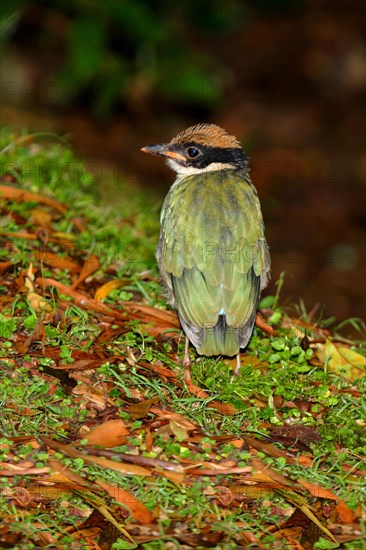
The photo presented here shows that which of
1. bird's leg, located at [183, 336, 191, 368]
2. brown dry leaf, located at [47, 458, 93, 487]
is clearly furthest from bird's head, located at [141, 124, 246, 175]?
brown dry leaf, located at [47, 458, 93, 487]

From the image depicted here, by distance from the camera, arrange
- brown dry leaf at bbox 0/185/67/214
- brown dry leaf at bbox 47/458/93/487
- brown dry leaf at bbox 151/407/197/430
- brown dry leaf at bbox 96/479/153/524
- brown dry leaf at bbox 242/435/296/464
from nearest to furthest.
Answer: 1. brown dry leaf at bbox 96/479/153/524
2. brown dry leaf at bbox 47/458/93/487
3. brown dry leaf at bbox 242/435/296/464
4. brown dry leaf at bbox 151/407/197/430
5. brown dry leaf at bbox 0/185/67/214

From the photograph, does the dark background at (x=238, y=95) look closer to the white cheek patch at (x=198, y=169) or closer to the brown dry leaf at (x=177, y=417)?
the white cheek patch at (x=198, y=169)

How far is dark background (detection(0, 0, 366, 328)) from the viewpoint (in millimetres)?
11812

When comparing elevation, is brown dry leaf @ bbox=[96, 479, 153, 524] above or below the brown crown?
below

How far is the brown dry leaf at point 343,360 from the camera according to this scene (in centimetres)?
627

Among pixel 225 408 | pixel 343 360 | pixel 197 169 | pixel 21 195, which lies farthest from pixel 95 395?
pixel 21 195

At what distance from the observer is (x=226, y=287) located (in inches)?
231

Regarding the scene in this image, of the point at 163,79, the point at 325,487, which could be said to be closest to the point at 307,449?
the point at 325,487

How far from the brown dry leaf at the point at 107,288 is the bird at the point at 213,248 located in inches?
21.0

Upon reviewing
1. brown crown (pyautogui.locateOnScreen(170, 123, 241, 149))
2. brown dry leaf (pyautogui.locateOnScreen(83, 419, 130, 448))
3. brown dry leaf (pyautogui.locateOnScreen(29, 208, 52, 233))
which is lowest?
brown dry leaf (pyautogui.locateOnScreen(83, 419, 130, 448))

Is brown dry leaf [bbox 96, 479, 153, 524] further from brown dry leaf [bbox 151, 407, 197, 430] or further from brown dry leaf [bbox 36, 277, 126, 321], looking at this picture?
brown dry leaf [bbox 36, 277, 126, 321]

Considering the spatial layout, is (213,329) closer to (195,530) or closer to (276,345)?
(276,345)

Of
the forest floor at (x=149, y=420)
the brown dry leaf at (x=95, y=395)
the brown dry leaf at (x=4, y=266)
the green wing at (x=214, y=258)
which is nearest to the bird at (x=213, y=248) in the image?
the green wing at (x=214, y=258)

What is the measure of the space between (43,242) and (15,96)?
6925mm
